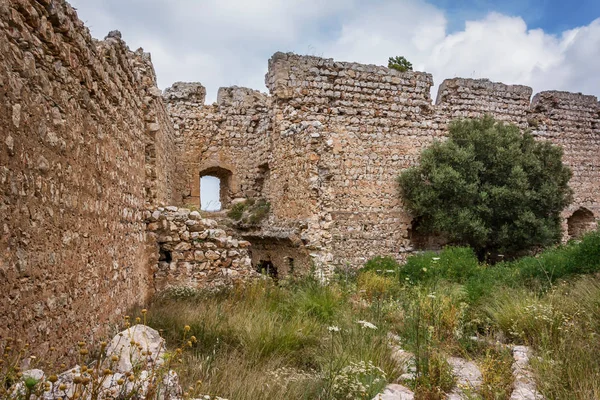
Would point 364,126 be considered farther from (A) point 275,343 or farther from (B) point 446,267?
(A) point 275,343

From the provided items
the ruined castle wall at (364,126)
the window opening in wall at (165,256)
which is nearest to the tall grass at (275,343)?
the window opening in wall at (165,256)

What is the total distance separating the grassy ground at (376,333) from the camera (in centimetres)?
417

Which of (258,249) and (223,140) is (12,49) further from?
(223,140)

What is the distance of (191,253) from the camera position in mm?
7656

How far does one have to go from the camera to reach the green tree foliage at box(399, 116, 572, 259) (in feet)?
39.0

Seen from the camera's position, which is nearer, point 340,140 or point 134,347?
point 134,347

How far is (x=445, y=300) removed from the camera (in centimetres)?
683

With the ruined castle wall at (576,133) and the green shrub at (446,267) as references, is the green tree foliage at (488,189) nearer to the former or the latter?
the green shrub at (446,267)

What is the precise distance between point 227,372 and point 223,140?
11.2 meters

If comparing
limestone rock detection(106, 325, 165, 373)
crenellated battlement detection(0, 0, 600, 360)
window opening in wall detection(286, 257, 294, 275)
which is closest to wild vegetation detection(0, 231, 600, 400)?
limestone rock detection(106, 325, 165, 373)

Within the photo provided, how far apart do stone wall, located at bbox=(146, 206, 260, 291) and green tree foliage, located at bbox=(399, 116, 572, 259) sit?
5.89 meters

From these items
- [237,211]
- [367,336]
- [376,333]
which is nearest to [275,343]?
[367,336]

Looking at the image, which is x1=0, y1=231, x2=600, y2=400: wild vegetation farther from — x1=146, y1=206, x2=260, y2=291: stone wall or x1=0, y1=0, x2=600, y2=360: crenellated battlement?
x1=0, y1=0, x2=600, y2=360: crenellated battlement

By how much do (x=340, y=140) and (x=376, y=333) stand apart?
7.46 meters
